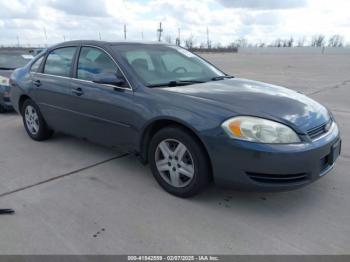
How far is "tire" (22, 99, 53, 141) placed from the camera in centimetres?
502

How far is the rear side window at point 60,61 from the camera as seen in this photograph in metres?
4.36

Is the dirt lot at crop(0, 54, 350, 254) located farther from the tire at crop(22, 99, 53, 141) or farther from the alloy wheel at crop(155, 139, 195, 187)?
the tire at crop(22, 99, 53, 141)

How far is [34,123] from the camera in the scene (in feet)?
17.0

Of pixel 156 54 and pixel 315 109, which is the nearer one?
pixel 315 109

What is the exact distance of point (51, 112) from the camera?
15.3 feet

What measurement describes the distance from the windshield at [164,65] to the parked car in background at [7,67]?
14.2 feet

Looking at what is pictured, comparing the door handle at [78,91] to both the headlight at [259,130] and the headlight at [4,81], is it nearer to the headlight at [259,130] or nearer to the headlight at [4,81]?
the headlight at [259,130]

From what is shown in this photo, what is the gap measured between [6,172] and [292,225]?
10.7ft

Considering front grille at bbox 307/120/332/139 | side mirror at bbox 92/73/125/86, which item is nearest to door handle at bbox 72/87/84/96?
side mirror at bbox 92/73/125/86

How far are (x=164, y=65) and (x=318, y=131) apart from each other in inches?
74.7

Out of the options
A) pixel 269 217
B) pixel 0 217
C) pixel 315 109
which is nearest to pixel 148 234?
pixel 269 217

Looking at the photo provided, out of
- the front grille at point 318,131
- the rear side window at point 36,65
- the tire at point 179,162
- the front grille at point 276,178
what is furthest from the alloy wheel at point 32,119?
the front grille at point 318,131

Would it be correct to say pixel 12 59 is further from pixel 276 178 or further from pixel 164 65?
pixel 276 178

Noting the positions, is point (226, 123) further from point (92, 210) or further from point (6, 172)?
point (6, 172)
